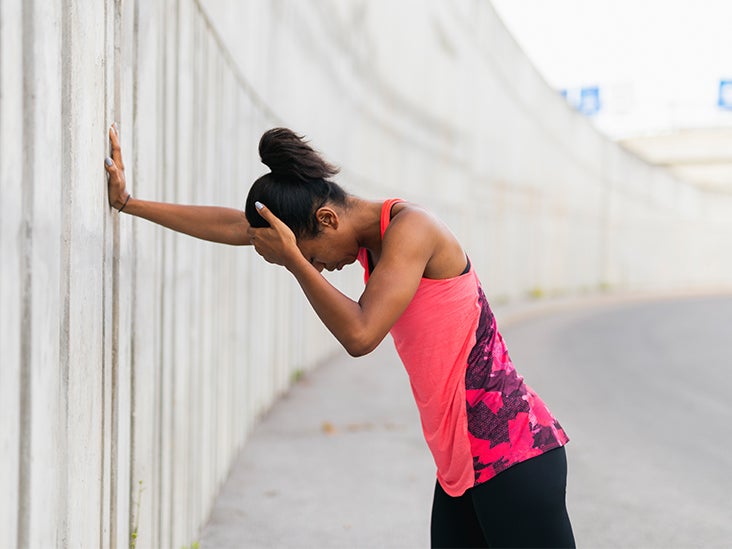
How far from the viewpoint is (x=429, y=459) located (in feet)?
21.2

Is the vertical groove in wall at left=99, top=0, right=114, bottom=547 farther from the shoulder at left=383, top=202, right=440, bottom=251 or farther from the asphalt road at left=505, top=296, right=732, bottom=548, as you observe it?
the asphalt road at left=505, top=296, right=732, bottom=548

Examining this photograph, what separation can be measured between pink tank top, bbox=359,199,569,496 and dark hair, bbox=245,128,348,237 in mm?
181

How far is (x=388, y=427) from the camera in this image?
7453 mm

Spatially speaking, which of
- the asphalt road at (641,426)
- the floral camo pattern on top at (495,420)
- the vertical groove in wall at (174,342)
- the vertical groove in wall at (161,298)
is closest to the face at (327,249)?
the floral camo pattern on top at (495,420)

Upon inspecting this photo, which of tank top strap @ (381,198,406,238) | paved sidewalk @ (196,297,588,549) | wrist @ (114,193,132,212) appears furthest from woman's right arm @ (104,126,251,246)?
paved sidewalk @ (196,297,588,549)

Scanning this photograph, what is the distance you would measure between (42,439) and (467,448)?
3.61 ft

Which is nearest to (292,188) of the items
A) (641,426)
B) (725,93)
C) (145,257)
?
(145,257)

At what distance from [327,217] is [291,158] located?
0.59ft

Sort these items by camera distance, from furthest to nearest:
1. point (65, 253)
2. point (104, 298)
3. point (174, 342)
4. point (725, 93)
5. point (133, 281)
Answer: point (725, 93), point (174, 342), point (133, 281), point (104, 298), point (65, 253)

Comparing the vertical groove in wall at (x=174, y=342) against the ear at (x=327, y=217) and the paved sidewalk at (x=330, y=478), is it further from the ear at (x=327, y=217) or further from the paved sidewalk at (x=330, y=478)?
the ear at (x=327, y=217)

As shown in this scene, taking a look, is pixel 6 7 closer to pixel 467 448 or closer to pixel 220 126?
pixel 467 448

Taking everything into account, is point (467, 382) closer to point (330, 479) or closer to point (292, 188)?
point (292, 188)

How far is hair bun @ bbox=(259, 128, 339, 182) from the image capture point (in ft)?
8.55

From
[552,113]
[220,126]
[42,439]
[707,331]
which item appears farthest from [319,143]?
[552,113]
